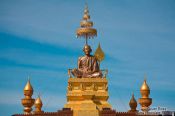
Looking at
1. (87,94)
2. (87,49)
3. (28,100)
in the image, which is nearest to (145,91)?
(87,94)

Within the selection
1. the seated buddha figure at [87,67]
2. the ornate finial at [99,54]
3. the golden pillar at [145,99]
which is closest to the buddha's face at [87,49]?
the seated buddha figure at [87,67]

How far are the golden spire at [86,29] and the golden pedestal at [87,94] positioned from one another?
4004 millimetres

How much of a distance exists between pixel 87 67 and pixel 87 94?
8.89ft

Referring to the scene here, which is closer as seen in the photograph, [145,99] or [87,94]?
Result: [87,94]

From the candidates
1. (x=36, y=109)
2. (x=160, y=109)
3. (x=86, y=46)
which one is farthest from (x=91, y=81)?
(x=160, y=109)

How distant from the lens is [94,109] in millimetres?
34344

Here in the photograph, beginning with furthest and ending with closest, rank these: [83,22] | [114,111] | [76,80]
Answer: [83,22] → [76,80] → [114,111]

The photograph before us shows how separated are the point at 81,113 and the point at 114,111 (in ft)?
7.28

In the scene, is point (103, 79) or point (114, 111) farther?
point (103, 79)

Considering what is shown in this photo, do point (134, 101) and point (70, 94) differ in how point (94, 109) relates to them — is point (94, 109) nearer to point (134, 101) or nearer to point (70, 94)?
point (70, 94)

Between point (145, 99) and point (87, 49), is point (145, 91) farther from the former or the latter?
point (87, 49)

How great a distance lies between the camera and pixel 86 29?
3819 cm

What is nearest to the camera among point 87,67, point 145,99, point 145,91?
point 145,99

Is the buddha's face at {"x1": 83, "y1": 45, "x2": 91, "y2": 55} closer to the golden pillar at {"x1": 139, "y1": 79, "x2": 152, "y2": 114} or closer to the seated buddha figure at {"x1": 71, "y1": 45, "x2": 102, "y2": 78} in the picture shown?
the seated buddha figure at {"x1": 71, "y1": 45, "x2": 102, "y2": 78}
